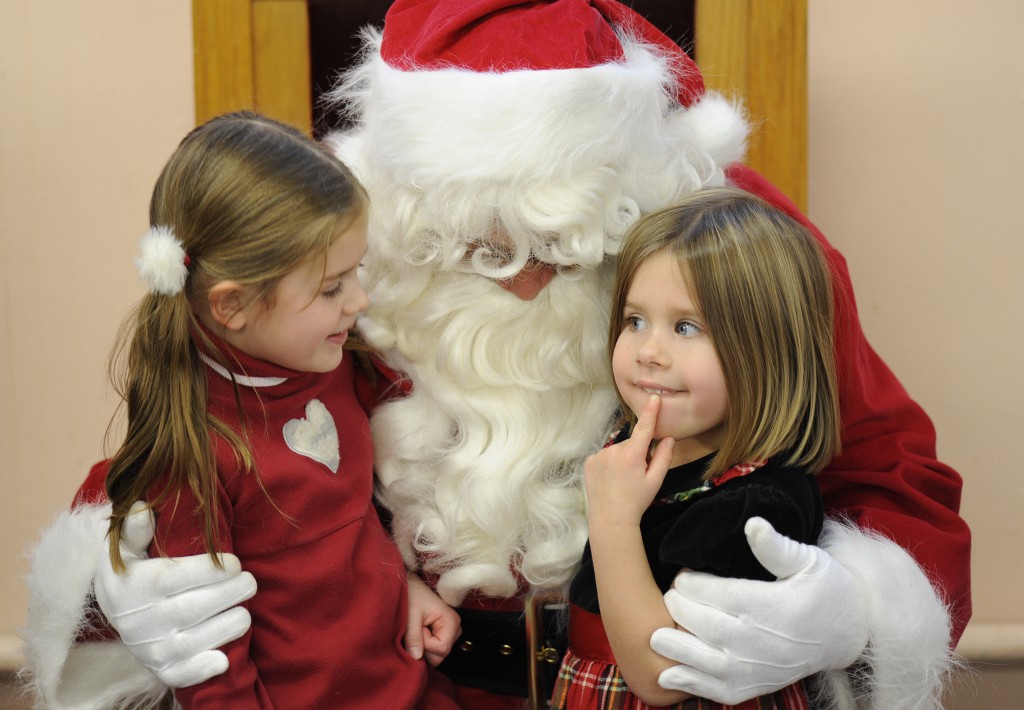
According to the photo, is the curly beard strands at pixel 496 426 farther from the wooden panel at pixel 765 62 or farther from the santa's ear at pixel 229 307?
the wooden panel at pixel 765 62

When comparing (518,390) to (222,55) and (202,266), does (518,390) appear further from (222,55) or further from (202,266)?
(222,55)

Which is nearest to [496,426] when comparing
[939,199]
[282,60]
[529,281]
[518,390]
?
[518,390]

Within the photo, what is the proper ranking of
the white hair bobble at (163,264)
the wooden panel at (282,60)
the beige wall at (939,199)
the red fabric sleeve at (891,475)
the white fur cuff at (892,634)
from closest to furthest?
the white hair bobble at (163,264) → the white fur cuff at (892,634) → the red fabric sleeve at (891,475) → the wooden panel at (282,60) → the beige wall at (939,199)

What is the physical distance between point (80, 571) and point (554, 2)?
36.8 inches

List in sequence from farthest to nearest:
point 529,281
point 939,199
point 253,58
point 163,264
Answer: point 939,199, point 253,58, point 529,281, point 163,264

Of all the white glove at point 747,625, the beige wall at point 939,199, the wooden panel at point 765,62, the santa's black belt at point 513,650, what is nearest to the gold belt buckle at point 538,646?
the santa's black belt at point 513,650

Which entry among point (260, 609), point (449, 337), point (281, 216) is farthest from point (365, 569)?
point (281, 216)

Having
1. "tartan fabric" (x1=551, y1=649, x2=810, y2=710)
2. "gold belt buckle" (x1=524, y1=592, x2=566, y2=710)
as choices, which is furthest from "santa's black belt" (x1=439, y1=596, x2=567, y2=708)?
"tartan fabric" (x1=551, y1=649, x2=810, y2=710)

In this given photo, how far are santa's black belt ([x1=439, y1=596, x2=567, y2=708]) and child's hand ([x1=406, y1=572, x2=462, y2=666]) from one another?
39mm

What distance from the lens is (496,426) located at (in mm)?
1354

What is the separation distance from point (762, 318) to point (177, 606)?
71cm

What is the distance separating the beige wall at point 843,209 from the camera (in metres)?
1.98

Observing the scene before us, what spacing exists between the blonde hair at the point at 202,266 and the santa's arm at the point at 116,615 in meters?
0.04

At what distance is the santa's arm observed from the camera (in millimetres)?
1142
